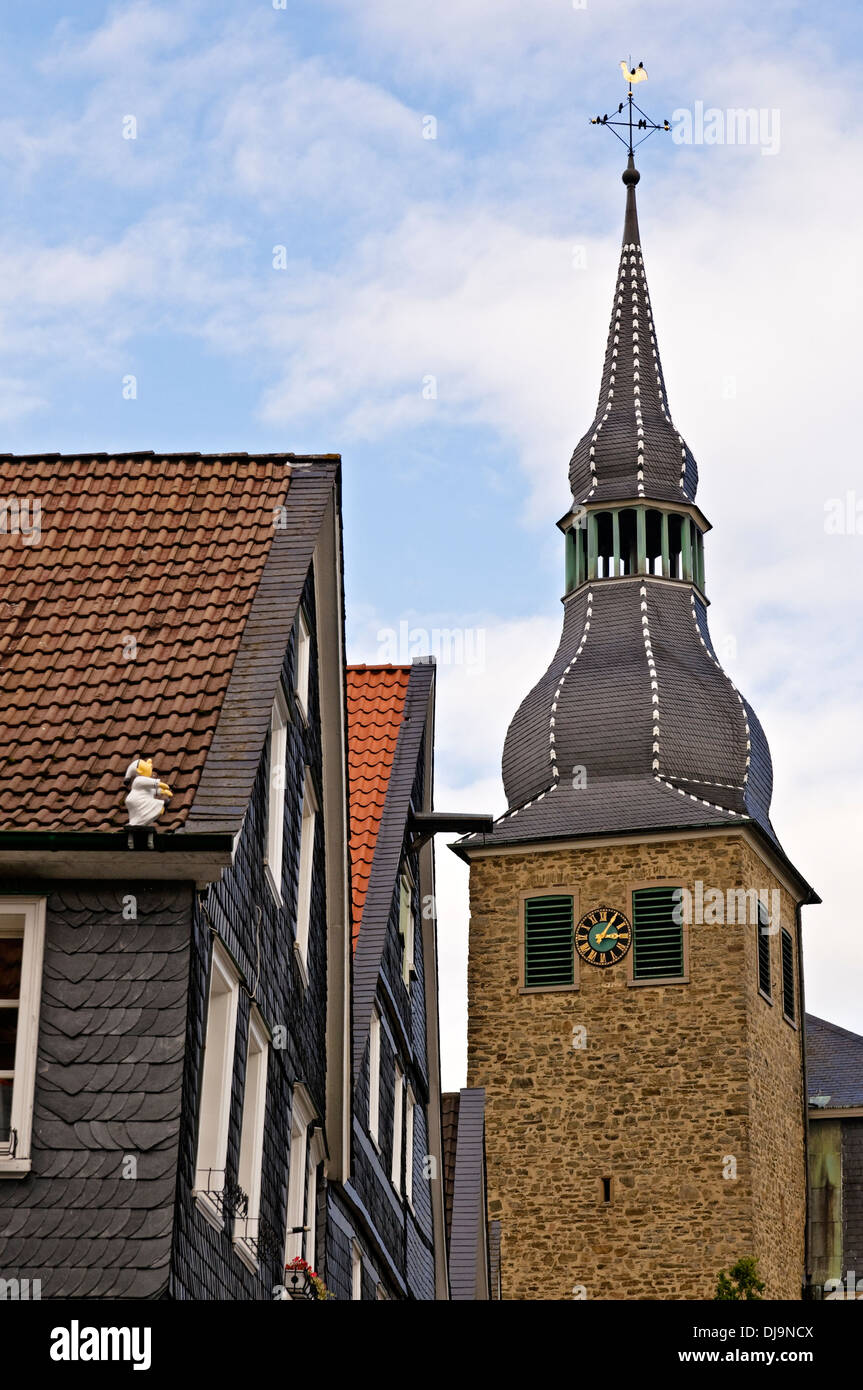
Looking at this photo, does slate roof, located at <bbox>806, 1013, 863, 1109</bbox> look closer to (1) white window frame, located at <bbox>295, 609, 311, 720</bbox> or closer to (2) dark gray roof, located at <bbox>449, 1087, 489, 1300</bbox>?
(2) dark gray roof, located at <bbox>449, 1087, 489, 1300</bbox>

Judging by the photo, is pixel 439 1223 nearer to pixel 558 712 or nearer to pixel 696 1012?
pixel 696 1012

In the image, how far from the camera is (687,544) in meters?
51.7

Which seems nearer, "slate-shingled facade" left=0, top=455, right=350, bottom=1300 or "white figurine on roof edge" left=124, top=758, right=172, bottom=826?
"slate-shingled facade" left=0, top=455, right=350, bottom=1300

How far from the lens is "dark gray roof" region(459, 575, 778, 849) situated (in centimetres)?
4659

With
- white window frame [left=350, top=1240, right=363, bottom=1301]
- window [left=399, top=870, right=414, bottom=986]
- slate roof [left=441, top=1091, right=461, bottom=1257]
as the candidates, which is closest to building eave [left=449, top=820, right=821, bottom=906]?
slate roof [left=441, top=1091, right=461, bottom=1257]

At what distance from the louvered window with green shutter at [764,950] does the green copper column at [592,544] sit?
27.7ft

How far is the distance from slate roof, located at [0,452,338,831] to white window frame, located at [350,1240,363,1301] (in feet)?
21.1

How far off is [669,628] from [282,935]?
113ft

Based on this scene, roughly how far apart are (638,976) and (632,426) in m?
13.4

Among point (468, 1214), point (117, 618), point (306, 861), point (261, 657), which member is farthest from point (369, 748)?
point (261, 657)

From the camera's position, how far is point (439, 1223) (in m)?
24.3

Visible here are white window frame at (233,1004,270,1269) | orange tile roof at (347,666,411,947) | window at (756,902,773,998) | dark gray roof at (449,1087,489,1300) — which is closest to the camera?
white window frame at (233,1004,270,1269)

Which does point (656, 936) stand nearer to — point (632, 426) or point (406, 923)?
point (632, 426)

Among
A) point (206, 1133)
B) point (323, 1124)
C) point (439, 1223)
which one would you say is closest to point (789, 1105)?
point (439, 1223)
